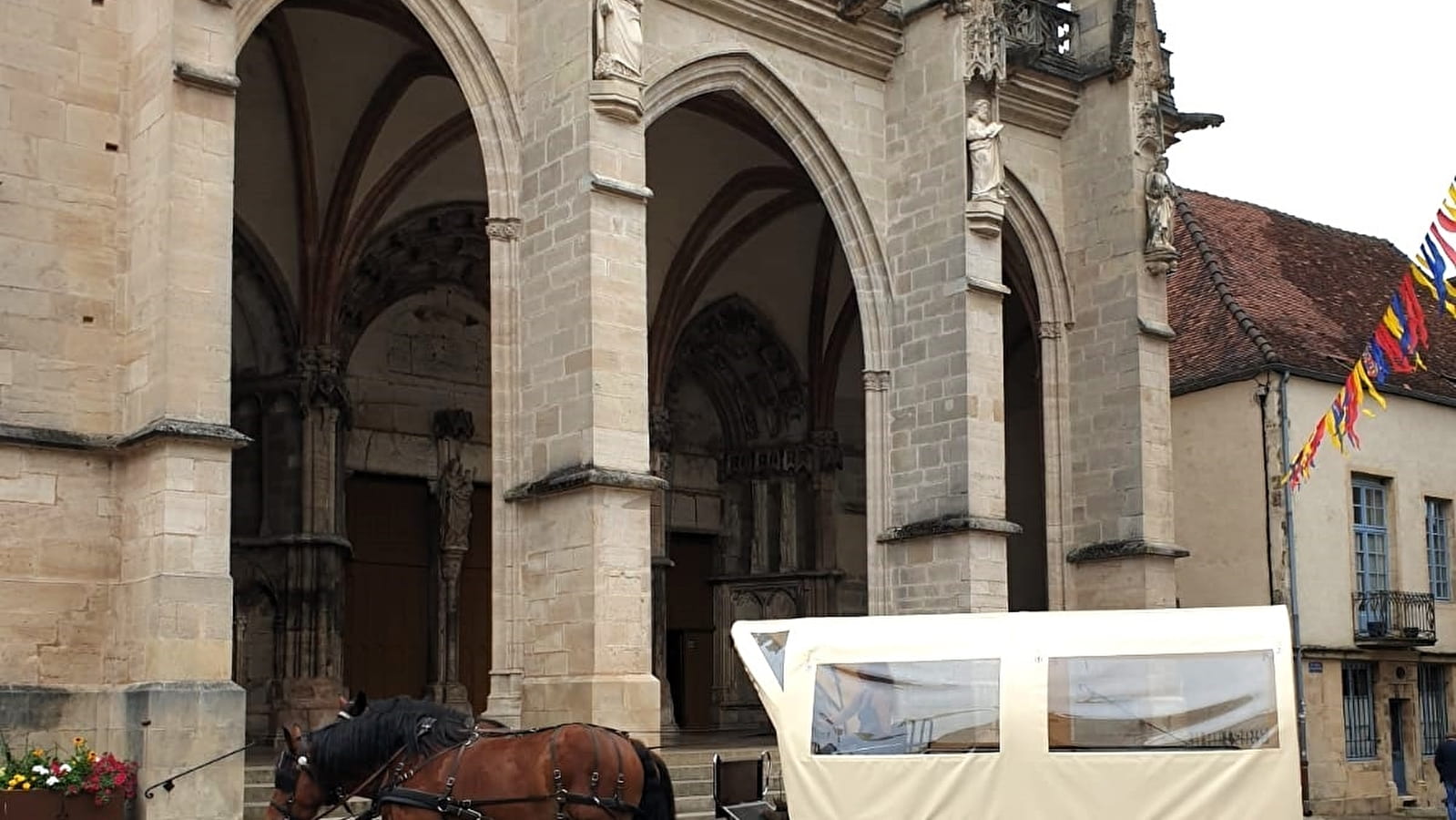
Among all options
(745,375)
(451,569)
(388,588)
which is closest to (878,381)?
(451,569)

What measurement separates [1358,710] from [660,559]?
29.1 ft

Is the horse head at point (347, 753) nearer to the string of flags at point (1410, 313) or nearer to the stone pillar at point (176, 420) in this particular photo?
the stone pillar at point (176, 420)

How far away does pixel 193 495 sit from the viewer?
35.5ft

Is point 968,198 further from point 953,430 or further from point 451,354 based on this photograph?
point 451,354

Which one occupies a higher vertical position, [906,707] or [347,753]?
[906,707]

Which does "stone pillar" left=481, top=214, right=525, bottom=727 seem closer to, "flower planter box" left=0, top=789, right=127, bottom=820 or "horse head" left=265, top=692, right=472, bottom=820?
"flower planter box" left=0, top=789, right=127, bottom=820

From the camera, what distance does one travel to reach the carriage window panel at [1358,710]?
67.7 ft

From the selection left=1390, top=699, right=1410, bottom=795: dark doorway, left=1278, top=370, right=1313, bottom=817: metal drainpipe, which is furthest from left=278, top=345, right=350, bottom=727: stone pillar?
left=1390, top=699, right=1410, bottom=795: dark doorway

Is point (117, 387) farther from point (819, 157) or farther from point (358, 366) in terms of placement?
point (819, 157)

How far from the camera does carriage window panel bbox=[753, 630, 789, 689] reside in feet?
27.0

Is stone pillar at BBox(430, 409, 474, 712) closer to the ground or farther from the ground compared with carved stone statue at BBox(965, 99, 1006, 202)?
closer to the ground

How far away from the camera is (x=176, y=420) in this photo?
35.6ft

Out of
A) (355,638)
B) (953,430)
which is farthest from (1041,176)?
(355,638)

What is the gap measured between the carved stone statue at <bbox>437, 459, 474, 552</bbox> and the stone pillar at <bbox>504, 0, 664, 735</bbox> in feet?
19.3
